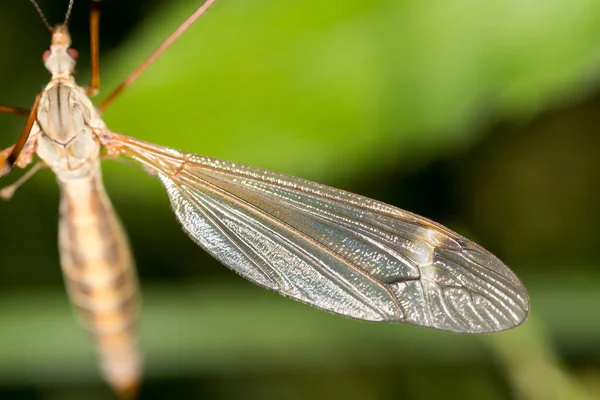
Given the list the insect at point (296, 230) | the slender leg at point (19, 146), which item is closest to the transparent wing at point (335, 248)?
the insect at point (296, 230)

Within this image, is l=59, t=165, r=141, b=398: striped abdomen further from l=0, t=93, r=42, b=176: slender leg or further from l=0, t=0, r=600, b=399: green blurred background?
l=0, t=93, r=42, b=176: slender leg

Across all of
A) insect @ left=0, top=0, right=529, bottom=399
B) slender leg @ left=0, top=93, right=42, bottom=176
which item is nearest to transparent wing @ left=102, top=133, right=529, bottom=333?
insect @ left=0, top=0, right=529, bottom=399

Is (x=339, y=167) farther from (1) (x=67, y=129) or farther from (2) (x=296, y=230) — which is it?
(1) (x=67, y=129)

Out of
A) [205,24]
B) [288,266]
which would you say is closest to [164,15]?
[205,24]

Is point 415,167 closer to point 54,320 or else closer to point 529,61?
point 529,61

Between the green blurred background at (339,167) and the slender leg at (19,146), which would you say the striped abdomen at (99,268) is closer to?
the green blurred background at (339,167)
